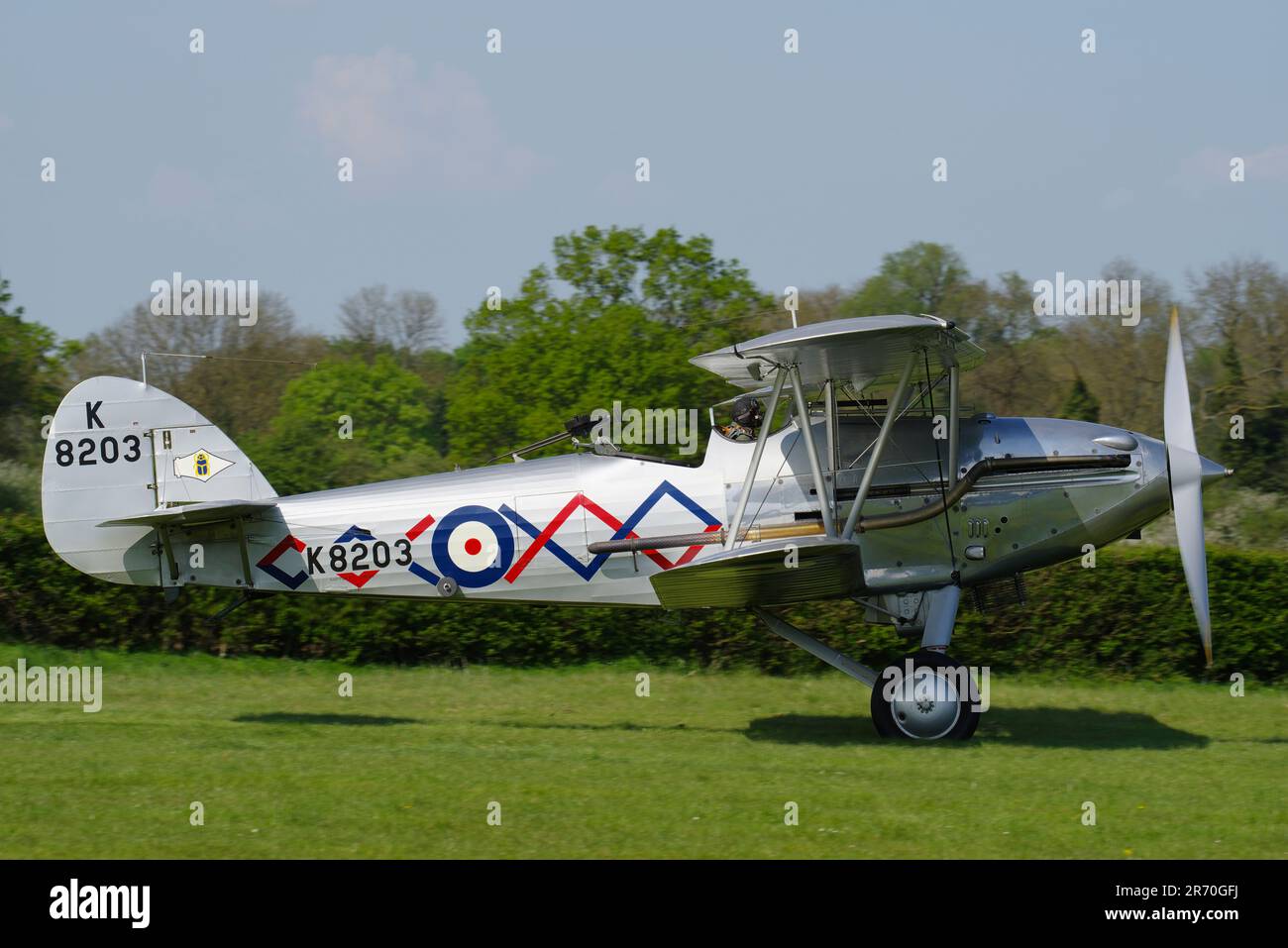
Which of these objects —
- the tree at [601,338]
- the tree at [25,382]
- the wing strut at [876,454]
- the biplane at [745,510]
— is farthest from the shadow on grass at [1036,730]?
the tree at [25,382]

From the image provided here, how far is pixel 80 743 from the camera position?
9570mm

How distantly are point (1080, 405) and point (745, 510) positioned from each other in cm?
1615

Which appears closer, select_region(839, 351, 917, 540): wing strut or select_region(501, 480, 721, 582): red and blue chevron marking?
select_region(839, 351, 917, 540): wing strut

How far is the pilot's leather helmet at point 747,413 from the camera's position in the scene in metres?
10.5

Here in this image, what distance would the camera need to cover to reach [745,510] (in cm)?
1015

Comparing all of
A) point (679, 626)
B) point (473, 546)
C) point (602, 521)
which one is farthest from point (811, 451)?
point (679, 626)

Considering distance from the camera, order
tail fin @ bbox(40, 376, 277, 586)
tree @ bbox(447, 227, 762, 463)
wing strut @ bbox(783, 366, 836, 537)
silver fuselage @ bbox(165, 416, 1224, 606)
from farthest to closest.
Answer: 1. tree @ bbox(447, 227, 762, 463)
2. tail fin @ bbox(40, 376, 277, 586)
3. silver fuselage @ bbox(165, 416, 1224, 606)
4. wing strut @ bbox(783, 366, 836, 537)

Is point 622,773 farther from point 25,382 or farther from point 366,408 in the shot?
point 366,408

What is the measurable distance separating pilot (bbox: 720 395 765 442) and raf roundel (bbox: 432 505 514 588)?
2.04 metres

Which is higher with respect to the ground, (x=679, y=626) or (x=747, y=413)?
Result: (x=747, y=413)

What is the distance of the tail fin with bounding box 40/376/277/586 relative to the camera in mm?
10703

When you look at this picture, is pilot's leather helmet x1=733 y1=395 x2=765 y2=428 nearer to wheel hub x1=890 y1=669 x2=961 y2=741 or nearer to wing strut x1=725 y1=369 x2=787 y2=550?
wing strut x1=725 y1=369 x2=787 y2=550

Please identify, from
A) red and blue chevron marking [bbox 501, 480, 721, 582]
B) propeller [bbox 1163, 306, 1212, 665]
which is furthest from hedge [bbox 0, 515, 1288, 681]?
propeller [bbox 1163, 306, 1212, 665]

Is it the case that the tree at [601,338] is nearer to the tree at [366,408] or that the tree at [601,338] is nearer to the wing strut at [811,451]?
the tree at [366,408]
